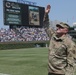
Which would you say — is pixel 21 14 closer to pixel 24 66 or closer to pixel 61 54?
pixel 24 66

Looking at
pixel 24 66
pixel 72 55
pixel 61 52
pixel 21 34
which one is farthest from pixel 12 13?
pixel 72 55

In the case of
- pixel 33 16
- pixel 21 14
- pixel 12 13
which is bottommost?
pixel 33 16

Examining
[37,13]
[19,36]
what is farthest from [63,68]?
[37,13]

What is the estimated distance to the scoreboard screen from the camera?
6103 centimetres

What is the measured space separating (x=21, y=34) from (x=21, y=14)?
4415mm

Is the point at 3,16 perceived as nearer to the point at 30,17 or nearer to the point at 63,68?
the point at 30,17

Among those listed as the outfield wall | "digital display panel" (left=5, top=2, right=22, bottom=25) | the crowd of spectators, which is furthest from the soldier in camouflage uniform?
"digital display panel" (left=5, top=2, right=22, bottom=25)

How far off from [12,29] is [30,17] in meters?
5.43

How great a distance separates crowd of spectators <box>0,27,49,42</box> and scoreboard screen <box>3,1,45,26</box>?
5.25 ft

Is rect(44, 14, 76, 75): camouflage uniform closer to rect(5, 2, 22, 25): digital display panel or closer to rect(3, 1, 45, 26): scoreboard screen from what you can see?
rect(3, 1, 45, 26): scoreboard screen

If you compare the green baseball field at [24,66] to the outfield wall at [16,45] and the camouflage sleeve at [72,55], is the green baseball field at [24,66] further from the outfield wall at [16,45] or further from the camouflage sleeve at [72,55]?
the outfield wall at [16,45]

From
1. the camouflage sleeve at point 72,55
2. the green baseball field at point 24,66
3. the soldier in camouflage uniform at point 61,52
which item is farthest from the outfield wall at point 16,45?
the camouflage sleeve at point 72,55

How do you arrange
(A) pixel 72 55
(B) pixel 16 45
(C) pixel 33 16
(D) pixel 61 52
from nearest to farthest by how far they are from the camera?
(A) pixel 72 55
(D) pixel 61 52
(B) pixel 16 45
(C) pixel 33 16

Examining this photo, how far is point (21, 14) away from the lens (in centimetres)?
6456
